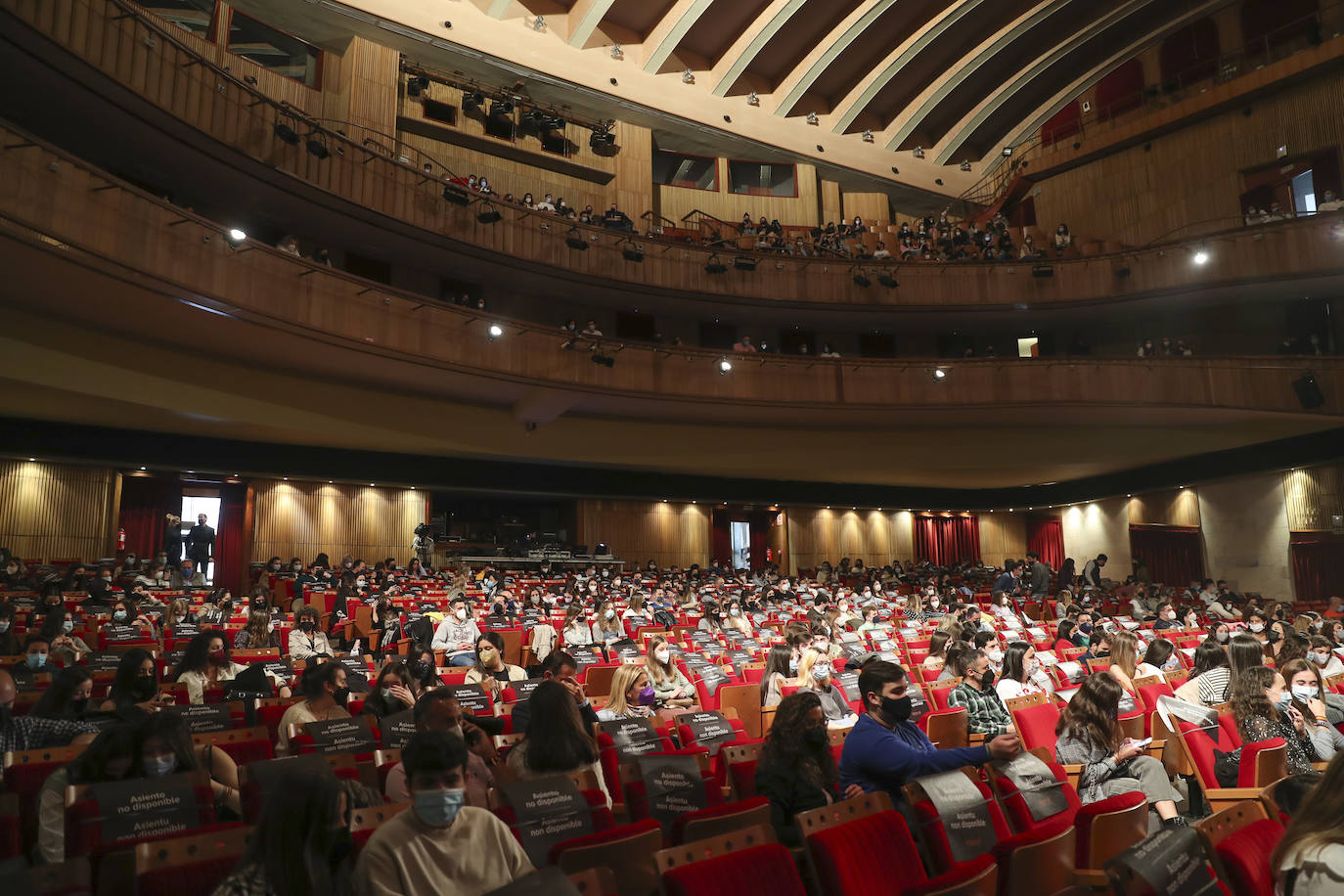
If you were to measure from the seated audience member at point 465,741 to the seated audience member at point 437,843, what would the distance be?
1037 millimetres

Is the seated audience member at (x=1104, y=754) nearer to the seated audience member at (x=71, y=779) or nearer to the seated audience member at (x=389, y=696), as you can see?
the seated audience member at (x=389, y=696)

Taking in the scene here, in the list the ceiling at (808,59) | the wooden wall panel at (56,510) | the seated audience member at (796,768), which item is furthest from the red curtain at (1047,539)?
Answer: the seated audience member at (796,768)

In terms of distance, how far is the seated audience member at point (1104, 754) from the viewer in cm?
393

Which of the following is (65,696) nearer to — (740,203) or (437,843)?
(437,843)

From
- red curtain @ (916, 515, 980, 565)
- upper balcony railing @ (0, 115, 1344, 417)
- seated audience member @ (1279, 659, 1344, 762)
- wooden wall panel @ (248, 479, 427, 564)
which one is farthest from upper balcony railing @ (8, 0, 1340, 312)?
seated audience member @ (1279, 659, 1344, 762)

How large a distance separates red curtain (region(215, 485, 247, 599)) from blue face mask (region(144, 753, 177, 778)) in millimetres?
16422

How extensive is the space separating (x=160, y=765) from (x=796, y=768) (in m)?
2.52

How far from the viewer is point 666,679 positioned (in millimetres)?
A: 6816

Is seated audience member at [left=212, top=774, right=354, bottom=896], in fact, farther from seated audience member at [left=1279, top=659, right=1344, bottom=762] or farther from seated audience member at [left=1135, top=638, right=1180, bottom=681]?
seated audience member at [left=1135, top=638, right=1180, bottom=681]

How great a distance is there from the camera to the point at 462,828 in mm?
2785

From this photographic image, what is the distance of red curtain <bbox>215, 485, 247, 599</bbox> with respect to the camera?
18.8 metres

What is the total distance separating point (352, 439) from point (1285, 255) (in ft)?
57.8

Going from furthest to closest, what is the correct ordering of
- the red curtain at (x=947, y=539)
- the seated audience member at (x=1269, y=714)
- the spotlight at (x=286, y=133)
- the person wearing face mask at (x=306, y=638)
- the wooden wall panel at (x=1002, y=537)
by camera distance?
the wooden wall panel at (x=1002, y=537) → the red curtain at (x=947, y=539) → the spotlight at (x=286, y=133) → the person wearing face mask at (x=306, y=638) → the seated audience member at (x=1269, y=714)

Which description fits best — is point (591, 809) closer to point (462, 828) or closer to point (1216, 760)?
point (462, 828)
